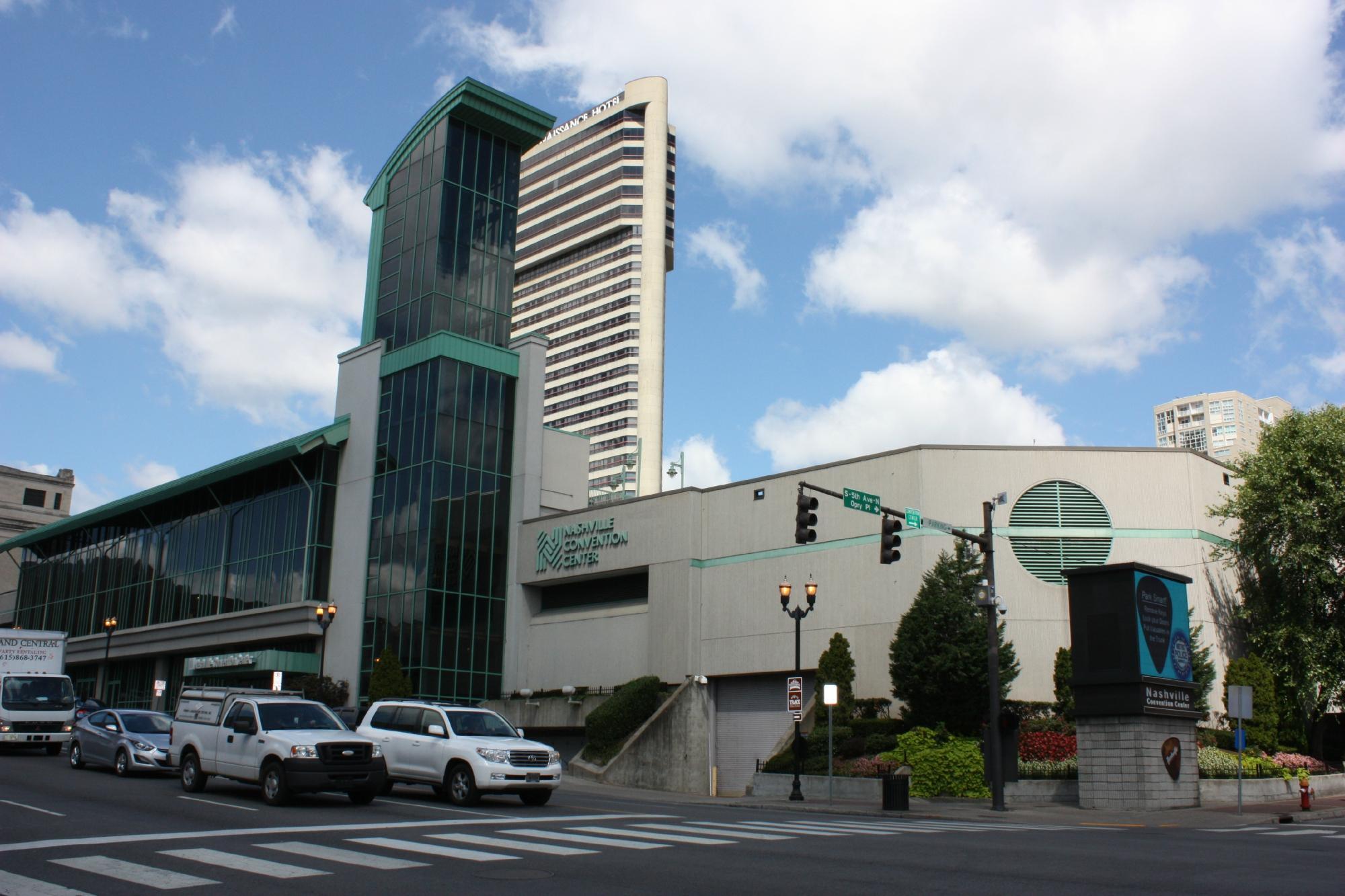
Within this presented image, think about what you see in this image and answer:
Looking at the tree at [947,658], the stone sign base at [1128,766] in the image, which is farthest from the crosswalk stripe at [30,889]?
the tree at [947,658]

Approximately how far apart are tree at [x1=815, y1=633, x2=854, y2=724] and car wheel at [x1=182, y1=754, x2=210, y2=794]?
20.9 meters

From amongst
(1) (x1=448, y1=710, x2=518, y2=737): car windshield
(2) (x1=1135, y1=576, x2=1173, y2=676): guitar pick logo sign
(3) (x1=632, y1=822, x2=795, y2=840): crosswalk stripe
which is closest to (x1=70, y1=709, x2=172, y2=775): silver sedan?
(1) (x1=448, y1=710, x2=518, y2=737): car windshield

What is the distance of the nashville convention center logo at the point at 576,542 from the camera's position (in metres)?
48.1

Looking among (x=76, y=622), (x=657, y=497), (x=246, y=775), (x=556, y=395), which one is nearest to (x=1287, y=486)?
(x=657, y=497)

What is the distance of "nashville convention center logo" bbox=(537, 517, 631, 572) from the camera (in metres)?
48.1

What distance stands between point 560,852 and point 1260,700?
31673mm

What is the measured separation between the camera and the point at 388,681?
47406 mm

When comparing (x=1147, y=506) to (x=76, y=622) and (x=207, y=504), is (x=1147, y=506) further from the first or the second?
(x=76, y=622)

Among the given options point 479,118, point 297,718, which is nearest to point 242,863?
point 297,718

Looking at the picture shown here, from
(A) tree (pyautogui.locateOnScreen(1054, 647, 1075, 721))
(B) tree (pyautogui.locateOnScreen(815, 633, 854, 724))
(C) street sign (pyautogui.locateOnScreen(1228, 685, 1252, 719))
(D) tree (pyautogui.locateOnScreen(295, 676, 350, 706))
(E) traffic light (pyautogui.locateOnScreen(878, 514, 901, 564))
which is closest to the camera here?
(E) traffic light (pyautogui.locateOnScreen(878, 514, 901, 564))

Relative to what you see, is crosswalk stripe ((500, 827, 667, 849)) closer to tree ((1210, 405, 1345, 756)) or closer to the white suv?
the white suv

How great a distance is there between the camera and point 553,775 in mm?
21625

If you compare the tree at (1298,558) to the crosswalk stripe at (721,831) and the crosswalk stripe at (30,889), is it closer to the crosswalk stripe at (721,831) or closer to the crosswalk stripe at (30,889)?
the crosswalk stripe at (721,831)

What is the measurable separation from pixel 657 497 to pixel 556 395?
91.0m
